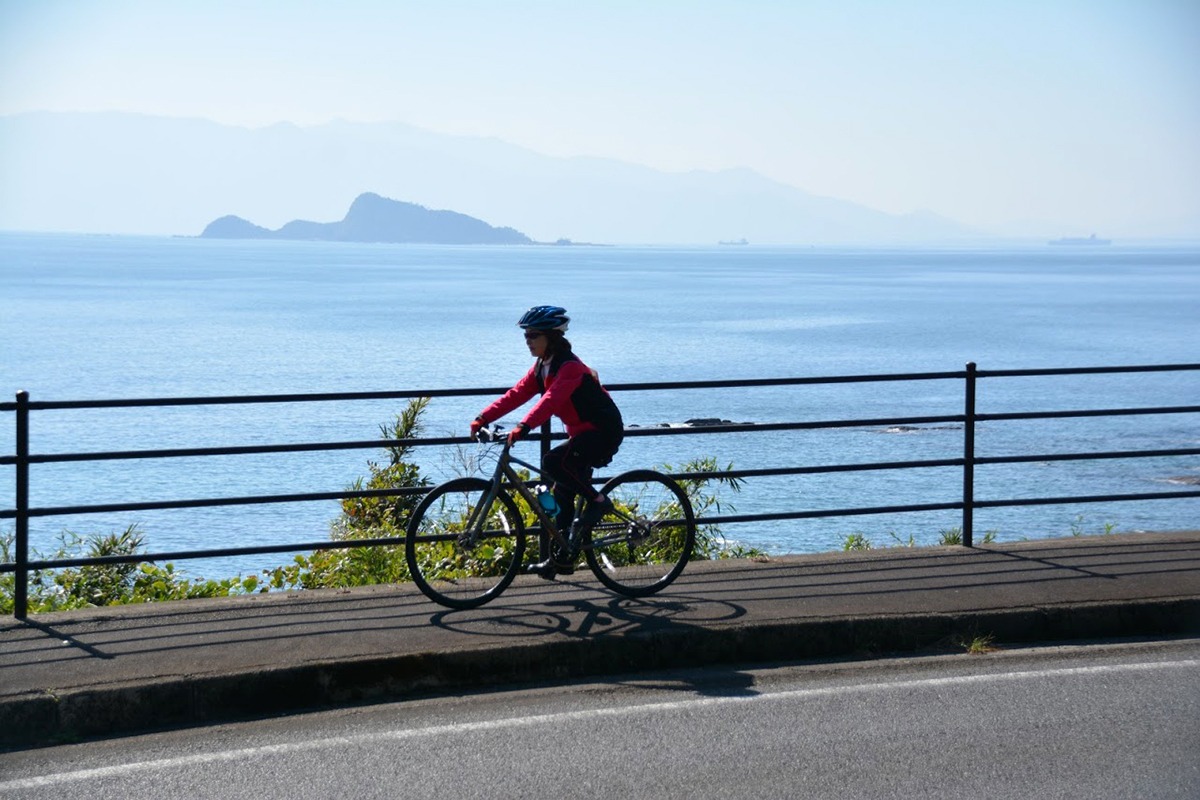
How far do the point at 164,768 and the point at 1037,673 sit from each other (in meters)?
4.17

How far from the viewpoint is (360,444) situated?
762 cm

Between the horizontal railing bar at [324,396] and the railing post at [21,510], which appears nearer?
the railing post at [21,510]

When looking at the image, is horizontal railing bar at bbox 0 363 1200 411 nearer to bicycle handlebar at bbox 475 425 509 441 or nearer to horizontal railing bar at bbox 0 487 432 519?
bicycle handlebar at bbox 475 425 509 441

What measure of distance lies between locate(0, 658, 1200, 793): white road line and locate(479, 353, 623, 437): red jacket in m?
1.93

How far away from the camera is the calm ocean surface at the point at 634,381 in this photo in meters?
31.1

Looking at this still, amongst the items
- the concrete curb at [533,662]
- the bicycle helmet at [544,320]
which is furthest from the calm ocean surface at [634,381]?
the concrete curb at [533,662]

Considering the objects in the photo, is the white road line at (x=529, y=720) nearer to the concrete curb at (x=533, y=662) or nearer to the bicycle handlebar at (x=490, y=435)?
the concrete curb at (x=533, y=662)

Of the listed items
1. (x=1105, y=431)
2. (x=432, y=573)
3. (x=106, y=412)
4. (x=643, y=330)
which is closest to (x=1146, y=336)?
(x=643, y=330)

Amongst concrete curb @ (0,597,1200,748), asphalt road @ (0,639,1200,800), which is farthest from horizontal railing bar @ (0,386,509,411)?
asphalt road @ (0,639,1200,800)

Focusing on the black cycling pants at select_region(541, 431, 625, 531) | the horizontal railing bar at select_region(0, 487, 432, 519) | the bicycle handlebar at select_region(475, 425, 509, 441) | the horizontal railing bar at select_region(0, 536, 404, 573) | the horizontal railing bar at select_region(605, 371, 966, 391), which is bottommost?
the horizontal railing bar at select_region(0, 536, 404, 573)

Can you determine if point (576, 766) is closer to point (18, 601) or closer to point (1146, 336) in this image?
point (18, 601)

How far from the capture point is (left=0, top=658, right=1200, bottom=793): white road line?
16.4 ft

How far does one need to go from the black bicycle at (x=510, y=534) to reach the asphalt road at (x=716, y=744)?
4.17 ft

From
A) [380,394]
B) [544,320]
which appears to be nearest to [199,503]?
[380,394]
